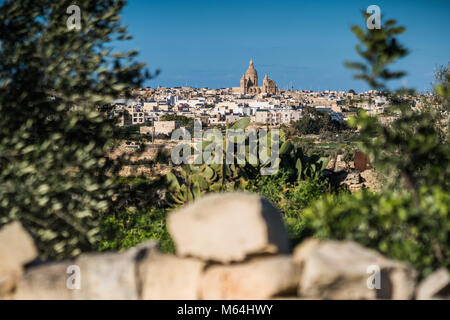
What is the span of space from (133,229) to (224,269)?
322 cm

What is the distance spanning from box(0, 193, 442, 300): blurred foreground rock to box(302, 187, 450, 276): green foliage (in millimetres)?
220

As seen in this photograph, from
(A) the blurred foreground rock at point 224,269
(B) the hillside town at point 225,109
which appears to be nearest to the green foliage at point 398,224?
(A) the blurred foreground rock at point 224,269

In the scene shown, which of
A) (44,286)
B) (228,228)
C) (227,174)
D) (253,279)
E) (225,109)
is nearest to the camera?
(253,279)

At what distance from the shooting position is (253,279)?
3.21m

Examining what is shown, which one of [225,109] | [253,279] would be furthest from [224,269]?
[225,109]

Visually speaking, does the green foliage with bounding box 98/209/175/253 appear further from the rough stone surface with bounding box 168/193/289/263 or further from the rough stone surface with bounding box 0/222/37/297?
the rough stone surface with bounding box 168/193/289/263

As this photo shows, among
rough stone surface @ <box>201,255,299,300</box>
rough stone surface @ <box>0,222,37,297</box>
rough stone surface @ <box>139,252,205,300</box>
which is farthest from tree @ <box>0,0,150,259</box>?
rough stone surface @ <box>201,255,299,300</box>

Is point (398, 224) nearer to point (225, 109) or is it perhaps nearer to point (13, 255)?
point (13, 255)

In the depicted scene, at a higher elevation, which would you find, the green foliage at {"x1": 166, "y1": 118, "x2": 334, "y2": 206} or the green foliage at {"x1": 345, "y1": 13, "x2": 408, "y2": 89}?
the green foliage at {"x1": 345, "y1": 13, "x2": 408, "y2": 89}

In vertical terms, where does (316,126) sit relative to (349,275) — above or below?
above

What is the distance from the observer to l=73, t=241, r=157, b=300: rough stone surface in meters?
3.35

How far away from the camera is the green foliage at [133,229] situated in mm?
5555

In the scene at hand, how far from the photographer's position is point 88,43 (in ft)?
15.4
